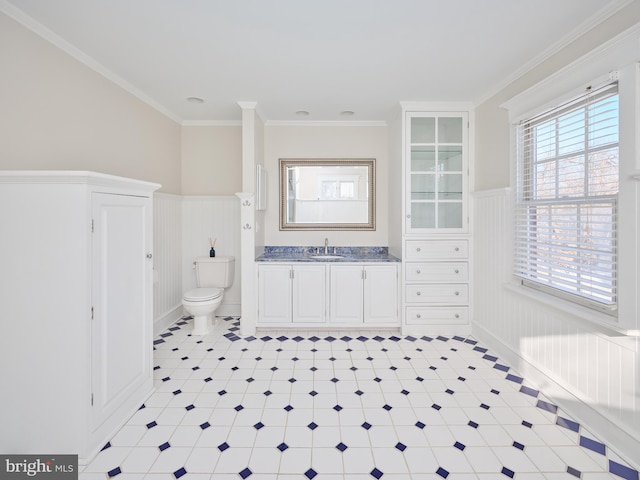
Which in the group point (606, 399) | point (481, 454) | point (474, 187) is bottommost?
point (481, 454)

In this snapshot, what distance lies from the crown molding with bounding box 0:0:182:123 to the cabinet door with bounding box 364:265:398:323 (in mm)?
2929

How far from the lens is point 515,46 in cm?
225

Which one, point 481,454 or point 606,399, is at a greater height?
point 606,399

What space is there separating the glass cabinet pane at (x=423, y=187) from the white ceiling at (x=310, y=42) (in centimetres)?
83

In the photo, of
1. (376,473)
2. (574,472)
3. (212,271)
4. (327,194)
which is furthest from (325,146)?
(574,472)

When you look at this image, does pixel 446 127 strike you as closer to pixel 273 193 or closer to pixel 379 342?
pixel 273 193

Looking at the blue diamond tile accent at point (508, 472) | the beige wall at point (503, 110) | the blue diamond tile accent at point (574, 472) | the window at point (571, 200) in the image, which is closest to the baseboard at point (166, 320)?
the blue diamond tile accent at point (508, 472)

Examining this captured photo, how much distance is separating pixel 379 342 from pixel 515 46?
2.79 meters

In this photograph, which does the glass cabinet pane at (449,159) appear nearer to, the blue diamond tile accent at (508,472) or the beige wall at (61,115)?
the blue diamond tile accent at (508,472)

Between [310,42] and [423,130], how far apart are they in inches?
67.6

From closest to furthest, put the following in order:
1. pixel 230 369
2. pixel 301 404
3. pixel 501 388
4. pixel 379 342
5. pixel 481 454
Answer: pixel 481 454, pixel 301 404, pixel 501 388, pixel 230 369, pixel 379 342

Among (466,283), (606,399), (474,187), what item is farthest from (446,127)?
(606,399)

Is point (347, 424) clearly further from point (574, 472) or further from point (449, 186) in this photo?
point (449, 186)

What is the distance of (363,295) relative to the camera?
11.2 ft
